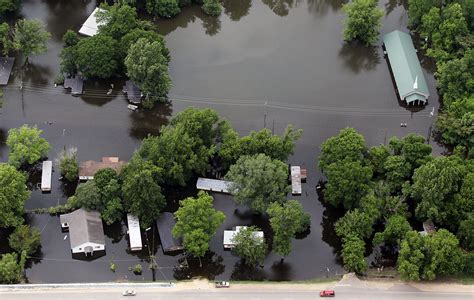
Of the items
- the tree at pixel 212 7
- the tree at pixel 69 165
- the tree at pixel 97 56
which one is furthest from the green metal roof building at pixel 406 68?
the tree at pixel 69 165

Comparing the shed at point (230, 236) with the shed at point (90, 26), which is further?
the shed at point (90, 26)

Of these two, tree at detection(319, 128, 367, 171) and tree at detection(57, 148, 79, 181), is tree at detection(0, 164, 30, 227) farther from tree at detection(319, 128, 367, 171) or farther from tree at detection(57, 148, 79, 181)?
tree at detection(319, 128, 367, 171)

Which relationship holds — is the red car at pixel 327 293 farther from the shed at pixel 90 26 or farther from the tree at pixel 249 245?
the shed at pixel 90 26

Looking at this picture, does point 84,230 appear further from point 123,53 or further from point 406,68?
point 406,68

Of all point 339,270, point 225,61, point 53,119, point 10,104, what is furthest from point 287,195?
point 10,104

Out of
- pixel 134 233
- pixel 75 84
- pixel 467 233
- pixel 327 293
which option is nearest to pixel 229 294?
pixel 327 293

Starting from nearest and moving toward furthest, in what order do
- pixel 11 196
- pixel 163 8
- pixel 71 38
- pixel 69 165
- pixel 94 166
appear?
pixel 11 196 → pixel 69 165 → pixel 94 166 → pixel 71 38 → pixel 163 8
